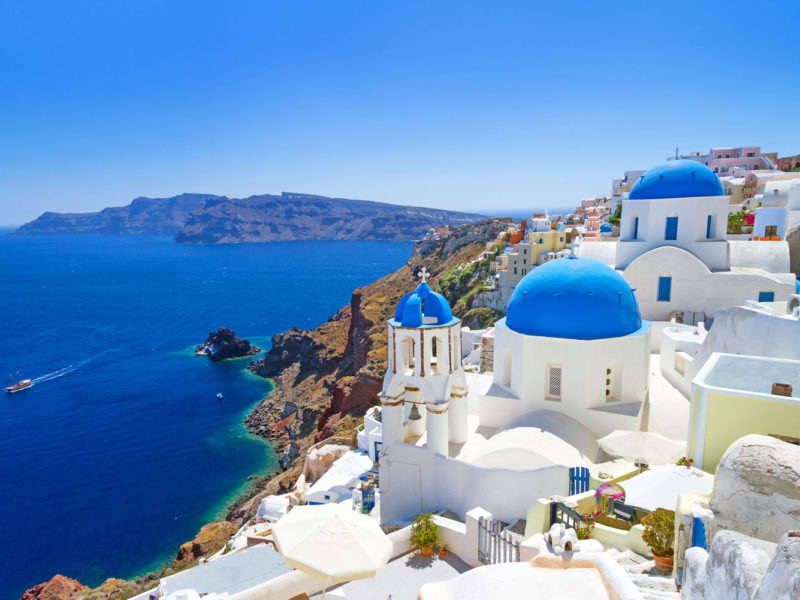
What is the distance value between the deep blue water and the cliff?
9.68 ft

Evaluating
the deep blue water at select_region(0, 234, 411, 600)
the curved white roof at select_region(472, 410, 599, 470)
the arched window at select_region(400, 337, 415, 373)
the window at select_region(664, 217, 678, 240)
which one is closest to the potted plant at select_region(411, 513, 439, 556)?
the curved white roof at select_region(472, 410, 599, 470)

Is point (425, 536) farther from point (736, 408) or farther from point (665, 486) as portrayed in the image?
point (736, 408)

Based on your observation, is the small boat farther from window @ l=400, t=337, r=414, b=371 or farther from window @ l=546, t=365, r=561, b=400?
window @ l=546, t=365, r=561, b=400

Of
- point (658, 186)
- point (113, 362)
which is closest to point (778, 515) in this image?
point (658, 186)

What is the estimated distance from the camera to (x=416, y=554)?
37.4 ft

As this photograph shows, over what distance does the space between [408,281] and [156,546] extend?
52606mm

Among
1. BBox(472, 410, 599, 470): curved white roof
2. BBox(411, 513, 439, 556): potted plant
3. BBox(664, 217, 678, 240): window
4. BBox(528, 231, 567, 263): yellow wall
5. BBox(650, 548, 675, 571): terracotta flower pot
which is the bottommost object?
BBox(411, 513, 439, 556): potted plant

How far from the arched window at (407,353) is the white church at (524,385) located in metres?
0.04

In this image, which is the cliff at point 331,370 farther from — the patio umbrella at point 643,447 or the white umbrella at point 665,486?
the white umbrella at point 665,486

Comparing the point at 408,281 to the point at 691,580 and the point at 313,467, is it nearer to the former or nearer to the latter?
the point at 313,467

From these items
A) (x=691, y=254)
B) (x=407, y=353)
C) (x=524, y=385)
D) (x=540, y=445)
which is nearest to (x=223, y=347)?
(x=407, y=353)

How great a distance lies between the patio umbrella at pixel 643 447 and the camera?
39.8 ft

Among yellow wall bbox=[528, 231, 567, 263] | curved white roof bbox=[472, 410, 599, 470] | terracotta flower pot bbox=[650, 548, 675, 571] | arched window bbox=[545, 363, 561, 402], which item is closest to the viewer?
terracotta flower pot bbox=[650, 548, 675, 571]

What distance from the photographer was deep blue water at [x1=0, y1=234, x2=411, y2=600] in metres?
33.1
